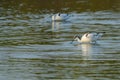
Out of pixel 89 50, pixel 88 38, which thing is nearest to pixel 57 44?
pixel 88 38

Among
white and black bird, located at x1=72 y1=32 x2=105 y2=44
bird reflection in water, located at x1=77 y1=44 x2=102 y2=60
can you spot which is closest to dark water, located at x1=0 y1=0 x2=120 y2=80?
bird reflection in water, located at x1=77 y1=44 x2=102 y2=60

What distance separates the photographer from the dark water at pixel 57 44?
763 inches

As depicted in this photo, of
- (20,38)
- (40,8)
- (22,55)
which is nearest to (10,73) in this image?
(22,55)

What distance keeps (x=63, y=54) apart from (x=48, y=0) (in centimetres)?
2414

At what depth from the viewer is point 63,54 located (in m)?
22.8

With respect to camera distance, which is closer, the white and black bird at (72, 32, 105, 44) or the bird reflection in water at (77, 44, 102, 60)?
the bird reflection in water at (77, 44, 102, 60)

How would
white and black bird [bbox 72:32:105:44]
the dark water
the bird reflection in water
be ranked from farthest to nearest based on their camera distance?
white and black bird [bbox 72:32:105:44]
the bird reflection in water
the dark water

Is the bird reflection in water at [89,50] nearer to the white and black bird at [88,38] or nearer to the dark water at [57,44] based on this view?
the dark water at [57,44]

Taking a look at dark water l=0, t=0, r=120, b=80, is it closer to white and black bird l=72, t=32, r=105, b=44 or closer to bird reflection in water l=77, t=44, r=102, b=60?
bird reflection in water l=77, t=44, r=102, b=60

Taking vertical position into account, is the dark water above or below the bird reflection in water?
above

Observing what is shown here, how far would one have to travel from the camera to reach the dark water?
19375mm

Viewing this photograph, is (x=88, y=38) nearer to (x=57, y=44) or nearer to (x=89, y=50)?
(x=57, y=44)

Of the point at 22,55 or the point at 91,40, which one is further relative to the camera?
the point at 91,40

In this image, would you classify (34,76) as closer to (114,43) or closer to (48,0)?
(114,43)
